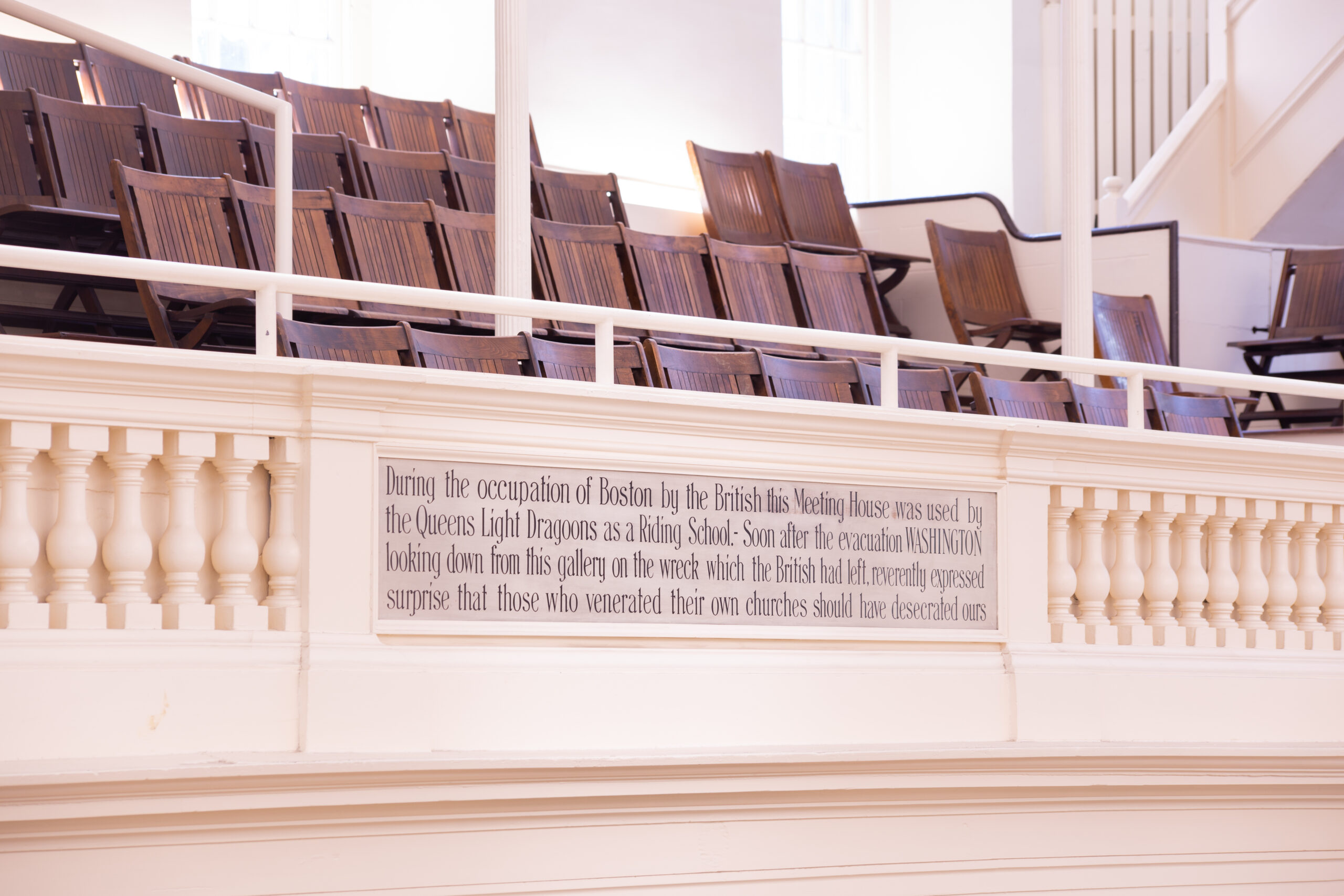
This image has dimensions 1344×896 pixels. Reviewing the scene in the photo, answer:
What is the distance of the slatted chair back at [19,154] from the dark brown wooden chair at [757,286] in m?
2.01

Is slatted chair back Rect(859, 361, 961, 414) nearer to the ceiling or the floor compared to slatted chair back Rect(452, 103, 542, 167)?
nearer to the floor

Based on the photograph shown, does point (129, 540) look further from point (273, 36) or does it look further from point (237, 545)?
point (273, 36)

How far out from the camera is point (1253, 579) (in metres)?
2.67

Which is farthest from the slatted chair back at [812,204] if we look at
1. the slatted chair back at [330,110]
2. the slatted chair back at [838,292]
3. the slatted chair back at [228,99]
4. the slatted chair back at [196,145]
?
the slatted chair back at [196,145]

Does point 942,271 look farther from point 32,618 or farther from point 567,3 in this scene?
point 32,618

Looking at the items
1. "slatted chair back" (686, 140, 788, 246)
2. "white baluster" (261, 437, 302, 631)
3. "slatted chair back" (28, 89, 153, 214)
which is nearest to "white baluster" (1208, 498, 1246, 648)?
"white baluster" (261, 437, 302, 631)

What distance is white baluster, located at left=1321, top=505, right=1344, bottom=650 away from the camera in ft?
8.99

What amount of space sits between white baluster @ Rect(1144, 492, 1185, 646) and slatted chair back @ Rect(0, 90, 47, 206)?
2665 mm

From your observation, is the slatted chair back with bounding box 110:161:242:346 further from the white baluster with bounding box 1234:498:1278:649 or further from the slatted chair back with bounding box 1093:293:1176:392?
the slatted chair back with bounding box 1093:293:1176:392

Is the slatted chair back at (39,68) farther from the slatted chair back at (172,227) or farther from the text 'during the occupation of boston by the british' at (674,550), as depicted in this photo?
the text 'during the occupation of boston by the british' at (674,550)

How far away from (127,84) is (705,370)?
7.37 feet

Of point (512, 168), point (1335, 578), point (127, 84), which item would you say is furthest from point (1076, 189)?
point (127, 84)

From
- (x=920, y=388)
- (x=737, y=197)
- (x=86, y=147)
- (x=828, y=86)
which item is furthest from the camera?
(x=828, y=86)

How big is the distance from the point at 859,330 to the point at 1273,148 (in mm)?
2551
